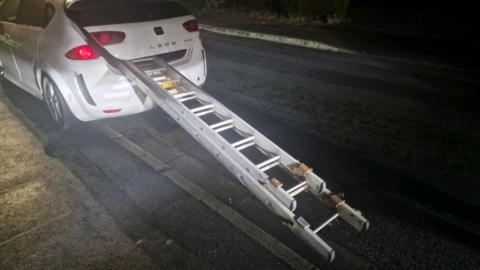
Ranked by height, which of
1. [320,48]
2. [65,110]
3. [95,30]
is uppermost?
[95,30]

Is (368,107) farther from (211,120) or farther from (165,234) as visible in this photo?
(165,234)

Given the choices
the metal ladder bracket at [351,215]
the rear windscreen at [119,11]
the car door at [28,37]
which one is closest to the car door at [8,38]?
the car door at [28,37]

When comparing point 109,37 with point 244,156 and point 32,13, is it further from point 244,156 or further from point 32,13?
point 244,156

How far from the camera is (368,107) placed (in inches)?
207

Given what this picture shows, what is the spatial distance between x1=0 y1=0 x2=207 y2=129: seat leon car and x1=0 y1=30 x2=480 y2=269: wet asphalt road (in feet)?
1.85

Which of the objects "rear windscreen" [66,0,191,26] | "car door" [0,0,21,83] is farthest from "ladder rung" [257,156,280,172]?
"car door" [0,0,21,83]

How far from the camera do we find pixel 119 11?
4152 millimetres

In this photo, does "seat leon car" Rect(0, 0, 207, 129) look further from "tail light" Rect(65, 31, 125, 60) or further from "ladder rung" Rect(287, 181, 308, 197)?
"ladder rung" Rect(287, 181, 308, 197)

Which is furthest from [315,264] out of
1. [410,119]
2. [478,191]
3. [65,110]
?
[65,110]

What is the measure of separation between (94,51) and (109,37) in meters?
0.23

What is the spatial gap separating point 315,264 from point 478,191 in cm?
190

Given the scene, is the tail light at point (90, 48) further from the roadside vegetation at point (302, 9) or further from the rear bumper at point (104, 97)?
the roadside vegetation at point (302, 9)

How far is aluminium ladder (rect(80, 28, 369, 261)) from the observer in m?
2.65

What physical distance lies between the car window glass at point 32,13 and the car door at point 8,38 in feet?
0.91
